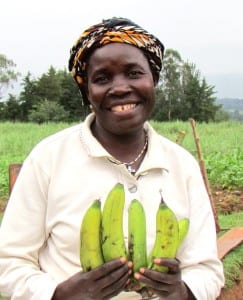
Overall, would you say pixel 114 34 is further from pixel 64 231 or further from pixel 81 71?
pixel 64 231

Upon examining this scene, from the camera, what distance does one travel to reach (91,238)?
1.52 metres

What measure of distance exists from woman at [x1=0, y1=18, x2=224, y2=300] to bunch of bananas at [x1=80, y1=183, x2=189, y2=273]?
0.91 feet

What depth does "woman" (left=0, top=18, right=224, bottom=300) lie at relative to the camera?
187 centimetres

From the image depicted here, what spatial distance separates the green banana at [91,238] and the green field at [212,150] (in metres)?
2.49

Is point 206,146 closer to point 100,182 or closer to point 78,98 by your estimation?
point 100,182

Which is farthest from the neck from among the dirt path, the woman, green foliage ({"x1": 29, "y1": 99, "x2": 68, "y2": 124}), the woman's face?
green foliage ({"x1": 29, "y1": 99, "x2": 68, "y2": 124})

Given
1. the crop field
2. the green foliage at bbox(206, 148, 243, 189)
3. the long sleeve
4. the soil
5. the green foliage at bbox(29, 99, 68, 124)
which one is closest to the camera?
the long sleeve

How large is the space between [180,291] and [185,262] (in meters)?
0.22

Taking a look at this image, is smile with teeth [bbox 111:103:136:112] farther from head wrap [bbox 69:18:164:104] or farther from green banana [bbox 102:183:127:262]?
green banana [bbox 102:183:127:262]

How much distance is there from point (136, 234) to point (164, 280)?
18cm

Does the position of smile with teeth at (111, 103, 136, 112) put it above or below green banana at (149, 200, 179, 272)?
above

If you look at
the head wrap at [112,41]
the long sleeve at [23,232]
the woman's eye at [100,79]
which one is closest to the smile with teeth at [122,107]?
the woman's eye at [100,79]

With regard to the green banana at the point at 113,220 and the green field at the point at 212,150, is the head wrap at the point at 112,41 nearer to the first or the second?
the green banana at the point at 113,220

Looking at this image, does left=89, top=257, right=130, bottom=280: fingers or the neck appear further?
the neck
